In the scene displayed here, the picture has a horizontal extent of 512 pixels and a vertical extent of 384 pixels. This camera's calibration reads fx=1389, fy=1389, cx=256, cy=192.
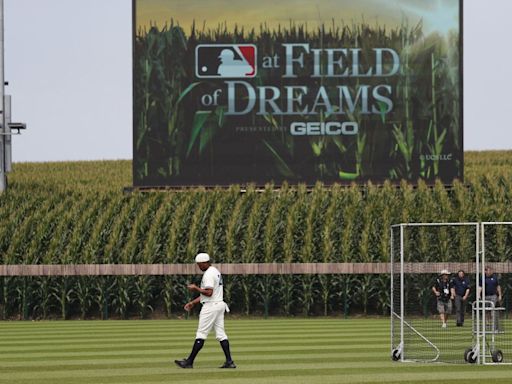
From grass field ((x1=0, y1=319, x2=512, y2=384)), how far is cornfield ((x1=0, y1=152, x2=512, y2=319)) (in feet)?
29.2

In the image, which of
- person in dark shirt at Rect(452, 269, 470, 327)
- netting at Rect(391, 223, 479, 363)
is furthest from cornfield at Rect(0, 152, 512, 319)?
person in dark shirt at Rect(452, 269, 470, 327)

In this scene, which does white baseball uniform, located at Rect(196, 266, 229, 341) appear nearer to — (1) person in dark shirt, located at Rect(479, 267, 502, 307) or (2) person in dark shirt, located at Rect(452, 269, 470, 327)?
(2) person in dark shirt, located at Rect(452, 269, 470, 327)

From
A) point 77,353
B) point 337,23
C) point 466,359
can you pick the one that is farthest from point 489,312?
point 337,23

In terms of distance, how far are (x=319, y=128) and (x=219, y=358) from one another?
28.8 metres

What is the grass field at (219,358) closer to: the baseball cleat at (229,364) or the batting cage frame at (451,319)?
the baseball cleat at (229,364)

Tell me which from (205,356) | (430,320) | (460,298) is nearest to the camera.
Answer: (460,298)

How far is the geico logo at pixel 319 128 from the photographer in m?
53.4

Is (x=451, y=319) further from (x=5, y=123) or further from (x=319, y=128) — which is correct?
(x=5, y=123)

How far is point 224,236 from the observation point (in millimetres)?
50844

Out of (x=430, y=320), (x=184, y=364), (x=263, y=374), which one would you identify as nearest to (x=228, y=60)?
(x=430, y=320)

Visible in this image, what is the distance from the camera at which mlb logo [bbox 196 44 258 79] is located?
5322 cm

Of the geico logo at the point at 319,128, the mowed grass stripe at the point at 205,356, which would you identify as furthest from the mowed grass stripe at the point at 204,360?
the geico logo at the point at 319,128

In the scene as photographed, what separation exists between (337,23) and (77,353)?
93.9 ft

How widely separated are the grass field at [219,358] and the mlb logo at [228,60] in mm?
16506
